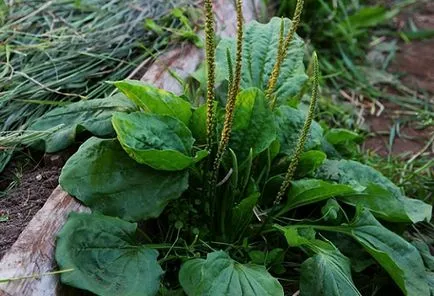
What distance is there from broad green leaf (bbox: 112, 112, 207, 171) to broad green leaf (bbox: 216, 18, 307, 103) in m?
0.34

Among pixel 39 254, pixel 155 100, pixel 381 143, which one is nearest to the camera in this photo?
pixel 39 254

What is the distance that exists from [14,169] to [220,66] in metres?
0.65

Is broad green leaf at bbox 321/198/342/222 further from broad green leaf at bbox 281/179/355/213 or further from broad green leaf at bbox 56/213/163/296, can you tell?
broad green leaf at bbox 56/213/163/296

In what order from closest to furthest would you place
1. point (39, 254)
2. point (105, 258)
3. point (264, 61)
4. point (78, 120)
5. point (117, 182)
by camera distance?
1. point (39, 254)
2. point (105, 258)
3. point (117, 182)
4. point (78, 120)
5. point (264, 61)

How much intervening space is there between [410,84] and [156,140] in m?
1.97

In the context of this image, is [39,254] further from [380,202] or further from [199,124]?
[380,202]

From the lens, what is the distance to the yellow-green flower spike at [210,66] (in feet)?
5.82

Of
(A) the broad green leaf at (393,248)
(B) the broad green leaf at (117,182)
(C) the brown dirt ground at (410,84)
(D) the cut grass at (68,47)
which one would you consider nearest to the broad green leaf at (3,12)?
(D) the cut grass at (68,47)

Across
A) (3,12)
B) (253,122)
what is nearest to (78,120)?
(253,122)

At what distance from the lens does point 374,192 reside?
7.53ft

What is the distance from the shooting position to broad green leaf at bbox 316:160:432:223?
2279mm

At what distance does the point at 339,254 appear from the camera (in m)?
2.08

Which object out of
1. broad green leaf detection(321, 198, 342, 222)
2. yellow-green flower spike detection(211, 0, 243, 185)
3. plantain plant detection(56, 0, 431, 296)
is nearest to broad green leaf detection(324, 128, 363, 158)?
plantain plant detection(56, 0, 431, 296)

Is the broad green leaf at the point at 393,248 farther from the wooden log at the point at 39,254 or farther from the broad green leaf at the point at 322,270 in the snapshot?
the wooden log at the point at 39,254
